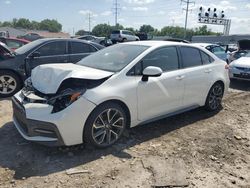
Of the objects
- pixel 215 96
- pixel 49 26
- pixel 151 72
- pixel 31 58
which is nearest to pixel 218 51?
pixel 215 96

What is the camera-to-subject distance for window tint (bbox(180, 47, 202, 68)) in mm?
5449

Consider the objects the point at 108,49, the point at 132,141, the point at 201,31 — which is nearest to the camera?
the point at 132,141

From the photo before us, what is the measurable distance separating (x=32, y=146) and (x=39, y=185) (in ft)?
3.49

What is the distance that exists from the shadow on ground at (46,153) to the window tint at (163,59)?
1151 millimetres

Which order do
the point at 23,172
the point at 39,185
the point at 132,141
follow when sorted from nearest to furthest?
the point at 39,185 → the point at 23,172 → the point at 132,141

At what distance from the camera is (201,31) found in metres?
95.4

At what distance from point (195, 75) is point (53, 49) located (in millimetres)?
4078

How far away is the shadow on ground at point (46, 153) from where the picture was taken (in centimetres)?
376

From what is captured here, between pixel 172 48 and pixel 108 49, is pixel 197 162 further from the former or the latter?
pixel 108 49

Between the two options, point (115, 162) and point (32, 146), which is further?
point (32, 146)

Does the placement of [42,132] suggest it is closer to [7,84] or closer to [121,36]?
[7,84]

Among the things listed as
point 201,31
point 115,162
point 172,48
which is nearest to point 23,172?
point 115,162

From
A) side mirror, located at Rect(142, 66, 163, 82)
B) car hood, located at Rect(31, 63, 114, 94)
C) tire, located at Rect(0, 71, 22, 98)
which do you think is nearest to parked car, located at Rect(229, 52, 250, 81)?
side mirror, located at Rect(142, 66, 163, 82)

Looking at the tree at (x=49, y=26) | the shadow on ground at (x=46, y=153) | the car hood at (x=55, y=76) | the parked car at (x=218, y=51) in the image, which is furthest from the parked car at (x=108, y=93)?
the tree at (x=49, y=26)
